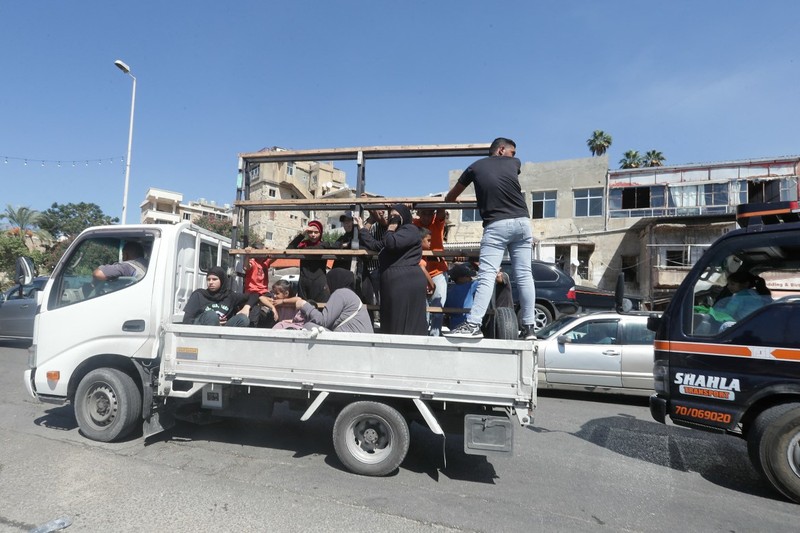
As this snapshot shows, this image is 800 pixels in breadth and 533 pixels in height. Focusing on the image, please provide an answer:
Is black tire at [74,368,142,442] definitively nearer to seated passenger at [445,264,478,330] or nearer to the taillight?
seated passenger at [445,264,478,330]

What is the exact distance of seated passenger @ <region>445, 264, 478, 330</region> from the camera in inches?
217

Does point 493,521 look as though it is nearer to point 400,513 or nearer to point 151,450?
point 400,513

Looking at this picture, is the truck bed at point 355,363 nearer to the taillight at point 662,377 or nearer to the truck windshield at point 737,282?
the taillight at point 662,377

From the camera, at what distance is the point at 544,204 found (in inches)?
1062

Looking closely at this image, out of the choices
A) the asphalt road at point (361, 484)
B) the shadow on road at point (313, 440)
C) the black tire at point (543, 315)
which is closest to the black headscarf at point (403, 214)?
the shadow on road at point (313, 440)

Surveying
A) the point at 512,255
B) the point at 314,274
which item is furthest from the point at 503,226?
the point at 314,274

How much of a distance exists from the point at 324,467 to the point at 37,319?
3564mm

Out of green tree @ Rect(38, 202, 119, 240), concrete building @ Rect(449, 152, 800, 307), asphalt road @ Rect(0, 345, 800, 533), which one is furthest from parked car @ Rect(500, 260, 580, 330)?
green tree @ Rect(38, 202, 119, 240)

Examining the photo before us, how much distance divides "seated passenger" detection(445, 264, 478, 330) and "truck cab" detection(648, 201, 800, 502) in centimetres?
190

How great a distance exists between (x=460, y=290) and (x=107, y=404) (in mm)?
3913

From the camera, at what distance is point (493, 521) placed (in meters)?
3.43

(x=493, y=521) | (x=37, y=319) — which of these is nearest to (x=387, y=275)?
(x=493, y=521)

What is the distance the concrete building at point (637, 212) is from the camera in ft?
73.5

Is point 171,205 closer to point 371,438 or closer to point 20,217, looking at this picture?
point 20,217
